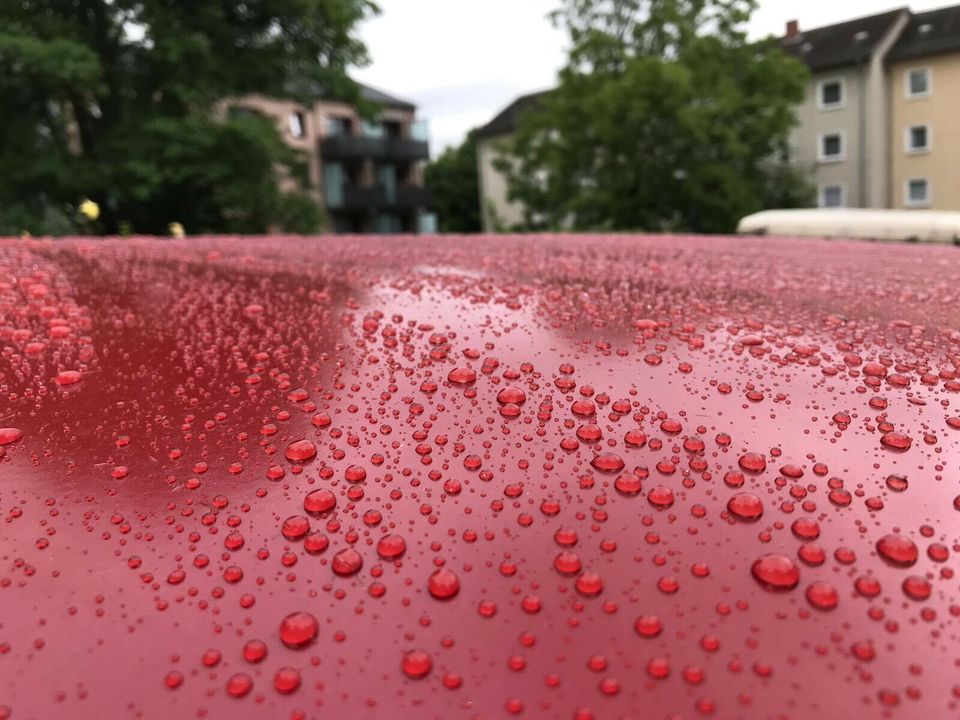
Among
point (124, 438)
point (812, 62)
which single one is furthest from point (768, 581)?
point (812, 62)

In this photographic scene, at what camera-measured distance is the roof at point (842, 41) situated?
30.0 metres

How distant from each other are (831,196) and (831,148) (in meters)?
2.22

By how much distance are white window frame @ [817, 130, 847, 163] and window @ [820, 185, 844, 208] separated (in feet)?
4.05

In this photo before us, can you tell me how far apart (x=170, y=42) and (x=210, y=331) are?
16.4m

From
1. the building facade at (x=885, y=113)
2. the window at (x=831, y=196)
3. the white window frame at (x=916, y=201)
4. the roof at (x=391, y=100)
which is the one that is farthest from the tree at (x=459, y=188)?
the white window frame at (x=916, y=201)

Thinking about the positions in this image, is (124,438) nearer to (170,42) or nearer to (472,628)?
(472,628)

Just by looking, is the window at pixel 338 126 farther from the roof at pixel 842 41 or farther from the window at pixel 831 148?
the window at pixel 831 148

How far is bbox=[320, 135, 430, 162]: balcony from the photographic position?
125ft

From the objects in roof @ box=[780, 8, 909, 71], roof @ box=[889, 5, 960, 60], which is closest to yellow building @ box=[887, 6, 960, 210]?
roof @ box=[889, 5, 960, 60]

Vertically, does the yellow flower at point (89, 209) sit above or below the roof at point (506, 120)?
below

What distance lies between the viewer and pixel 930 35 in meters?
29.6

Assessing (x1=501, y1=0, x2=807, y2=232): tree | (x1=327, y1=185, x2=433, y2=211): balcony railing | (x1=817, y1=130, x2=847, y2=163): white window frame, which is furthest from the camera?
(x1=327, y1=185, x2=433, y2=211): balcony railing

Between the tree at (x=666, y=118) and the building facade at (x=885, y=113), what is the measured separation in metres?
5.73

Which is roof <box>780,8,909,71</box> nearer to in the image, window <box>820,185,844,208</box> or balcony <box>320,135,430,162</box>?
window <box>820,185,844,208</box>
